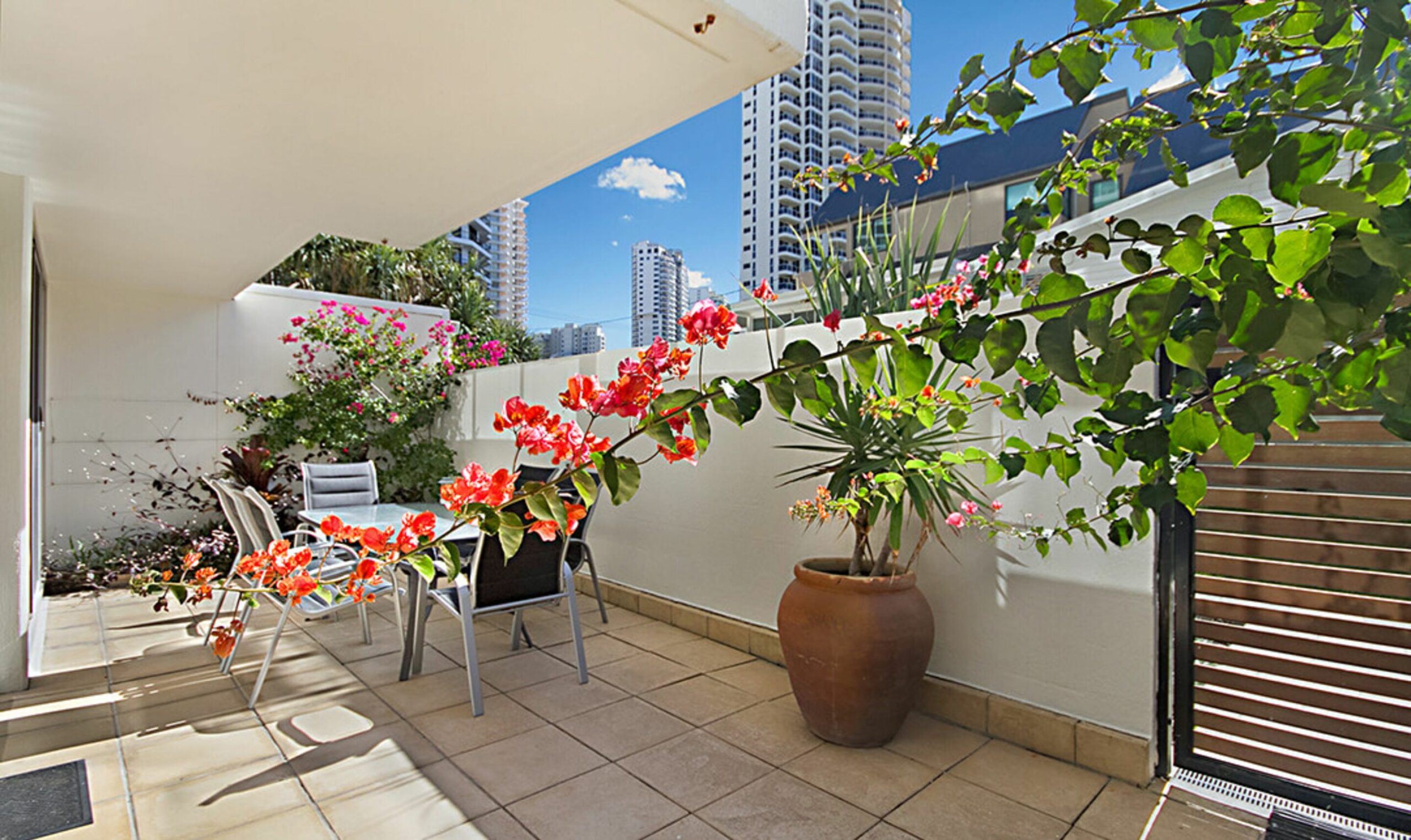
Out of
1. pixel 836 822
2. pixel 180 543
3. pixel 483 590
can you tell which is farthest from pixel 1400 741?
pixel 180 543

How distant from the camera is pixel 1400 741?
2.24 metres

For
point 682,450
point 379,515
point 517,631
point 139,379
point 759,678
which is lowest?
point 759,678

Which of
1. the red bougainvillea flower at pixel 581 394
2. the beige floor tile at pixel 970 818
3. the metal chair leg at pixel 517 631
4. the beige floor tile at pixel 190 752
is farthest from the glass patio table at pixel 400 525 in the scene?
the red bougainvillea flower at pixel 581 394

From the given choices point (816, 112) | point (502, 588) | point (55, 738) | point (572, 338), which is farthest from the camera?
point (816, 112)

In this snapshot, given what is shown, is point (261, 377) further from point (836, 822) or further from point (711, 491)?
point (836, 822)

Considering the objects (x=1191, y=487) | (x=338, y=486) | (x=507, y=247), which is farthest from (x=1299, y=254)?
(x=507, y=247)

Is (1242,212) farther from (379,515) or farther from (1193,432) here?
(379,515)

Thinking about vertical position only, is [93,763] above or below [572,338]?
below

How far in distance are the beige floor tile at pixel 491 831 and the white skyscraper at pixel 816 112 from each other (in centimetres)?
4968

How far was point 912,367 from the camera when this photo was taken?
725 mm

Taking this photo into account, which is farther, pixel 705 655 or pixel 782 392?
pixel 705 655

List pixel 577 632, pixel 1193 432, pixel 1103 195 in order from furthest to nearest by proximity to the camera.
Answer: pixel 1103 195 < pixel 577 632 < pixel 1193 432

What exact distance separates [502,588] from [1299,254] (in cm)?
351

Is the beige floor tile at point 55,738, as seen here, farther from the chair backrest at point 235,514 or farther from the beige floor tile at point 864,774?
the beige floor tile at point 864,774
